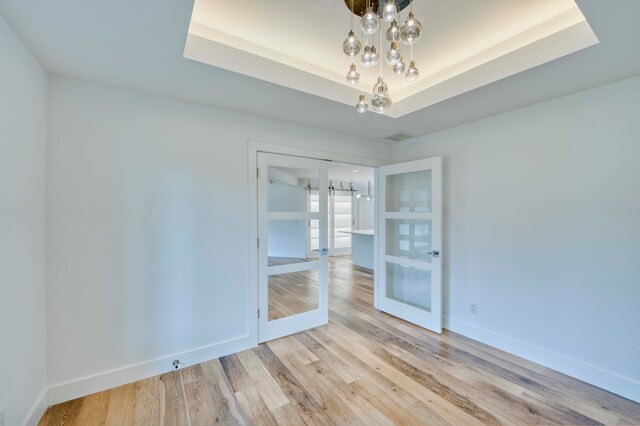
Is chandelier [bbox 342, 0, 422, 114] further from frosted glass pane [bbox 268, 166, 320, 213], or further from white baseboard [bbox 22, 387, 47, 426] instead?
white baseboard [bbox 22, 387, 47, 426]

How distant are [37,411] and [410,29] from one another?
325 cm

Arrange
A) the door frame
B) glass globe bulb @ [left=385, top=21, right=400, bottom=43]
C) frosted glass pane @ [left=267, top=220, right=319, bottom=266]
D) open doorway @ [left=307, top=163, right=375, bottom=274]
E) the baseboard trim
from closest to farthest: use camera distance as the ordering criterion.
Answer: glass globe bulb @ [left=385, top=21, right=400, bottom=43] → the baseboard trim → the door frame → frosted glass pane @ [left=267, top=220, right=319, bottom=266] → open doorway @ [left=307, top=163, right=375, bottom=274]

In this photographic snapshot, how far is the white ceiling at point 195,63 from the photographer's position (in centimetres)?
142

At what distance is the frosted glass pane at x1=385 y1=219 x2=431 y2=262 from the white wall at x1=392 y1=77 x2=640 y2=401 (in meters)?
0.27

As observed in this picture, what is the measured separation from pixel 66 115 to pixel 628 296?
4.53 meters

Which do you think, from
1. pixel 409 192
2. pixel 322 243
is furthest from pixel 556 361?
pixel 322 243

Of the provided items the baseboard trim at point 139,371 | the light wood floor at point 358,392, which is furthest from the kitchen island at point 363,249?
the baseboard trim at point 139,371

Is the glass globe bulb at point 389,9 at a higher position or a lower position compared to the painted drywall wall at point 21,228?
higher

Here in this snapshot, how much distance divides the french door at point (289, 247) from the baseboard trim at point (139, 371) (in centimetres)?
34

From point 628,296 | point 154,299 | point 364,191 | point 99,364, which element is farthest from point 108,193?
point 364,191

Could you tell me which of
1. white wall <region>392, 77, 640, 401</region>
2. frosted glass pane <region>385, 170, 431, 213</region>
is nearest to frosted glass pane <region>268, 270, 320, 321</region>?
frosted glass pane <region>385, 170, 431, 213</region>

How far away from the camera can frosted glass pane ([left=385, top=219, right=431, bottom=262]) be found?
3457 mm

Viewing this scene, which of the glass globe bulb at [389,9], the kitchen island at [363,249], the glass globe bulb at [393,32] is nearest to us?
the glass globe bulb at [389,9]

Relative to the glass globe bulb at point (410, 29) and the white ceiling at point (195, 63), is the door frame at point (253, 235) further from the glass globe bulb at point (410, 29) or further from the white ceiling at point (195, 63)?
the glass globe bulb at point (410, 29)
